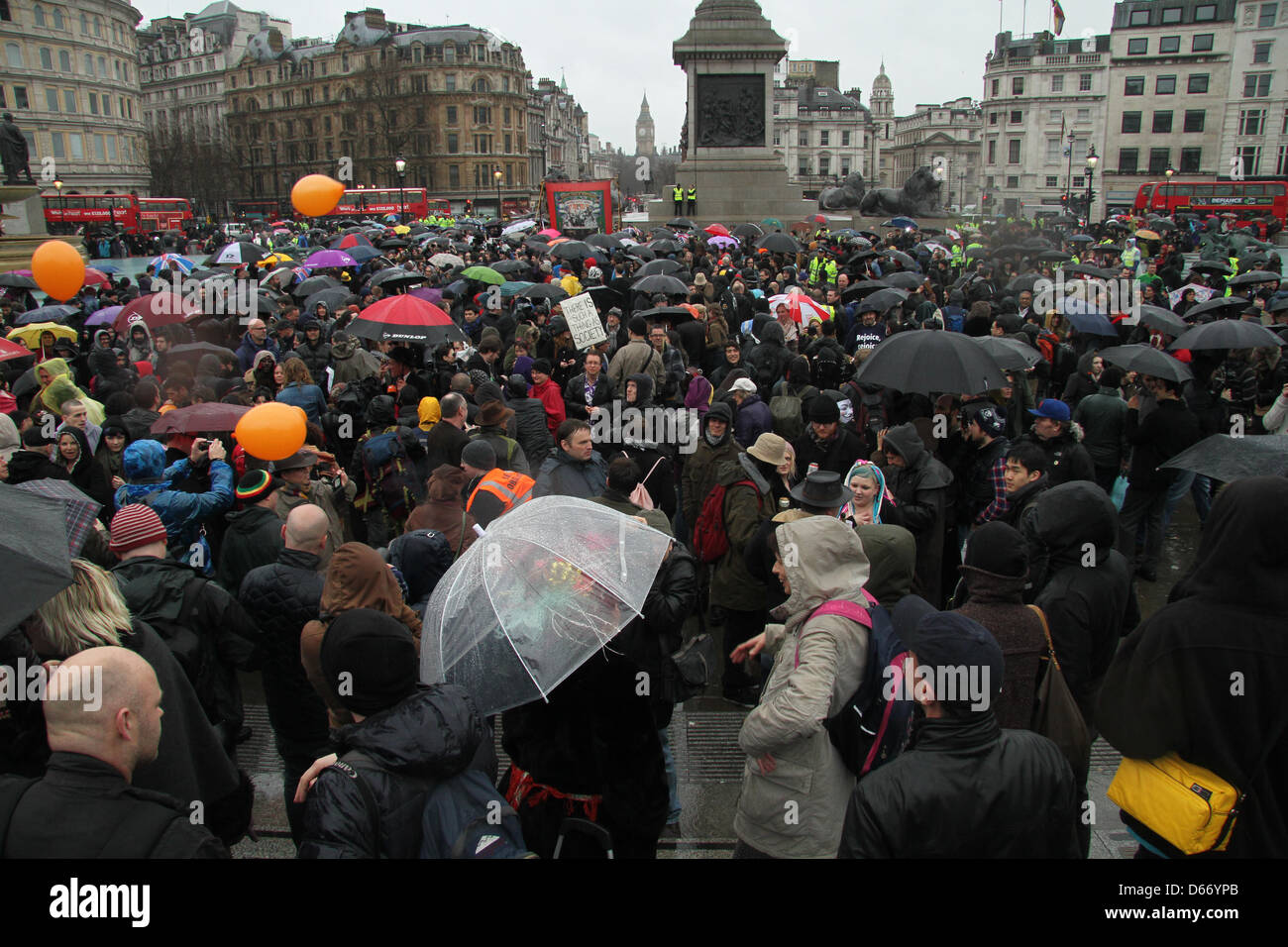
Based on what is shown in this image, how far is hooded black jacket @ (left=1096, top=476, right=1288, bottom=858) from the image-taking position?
260cm

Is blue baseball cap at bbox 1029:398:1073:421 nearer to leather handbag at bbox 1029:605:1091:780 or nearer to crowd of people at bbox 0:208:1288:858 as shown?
crowd of people at bbox 0:208:1288:858

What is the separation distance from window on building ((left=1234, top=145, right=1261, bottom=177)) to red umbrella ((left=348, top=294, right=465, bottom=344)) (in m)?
84.3

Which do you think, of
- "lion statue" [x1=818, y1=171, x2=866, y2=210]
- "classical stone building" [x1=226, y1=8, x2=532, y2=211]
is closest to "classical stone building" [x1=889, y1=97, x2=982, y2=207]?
"classical stone building" [x1=226, y1=8, x2=532, y2=211]

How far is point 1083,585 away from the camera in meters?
3.67

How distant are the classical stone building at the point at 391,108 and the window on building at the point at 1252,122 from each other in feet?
223

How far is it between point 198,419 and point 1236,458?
6295mm

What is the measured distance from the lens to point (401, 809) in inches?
94.4

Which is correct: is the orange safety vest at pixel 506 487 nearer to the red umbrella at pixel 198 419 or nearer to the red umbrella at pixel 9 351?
the red umbrella at pixel 198 419

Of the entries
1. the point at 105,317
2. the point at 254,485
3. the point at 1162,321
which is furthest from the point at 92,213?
the point at 1162,321

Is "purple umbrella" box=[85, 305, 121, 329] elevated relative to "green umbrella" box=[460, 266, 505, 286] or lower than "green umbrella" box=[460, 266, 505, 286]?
lower

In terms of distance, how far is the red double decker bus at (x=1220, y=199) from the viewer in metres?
43.1

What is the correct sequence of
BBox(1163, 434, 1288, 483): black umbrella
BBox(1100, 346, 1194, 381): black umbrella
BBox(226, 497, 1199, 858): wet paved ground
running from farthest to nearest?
BBox(1100, 346, 1194, 381): black umbrella, BBox(226, 497, 1199, 858): wet paved ground, BBox(1163, 434, 1288, 483): black umbrella

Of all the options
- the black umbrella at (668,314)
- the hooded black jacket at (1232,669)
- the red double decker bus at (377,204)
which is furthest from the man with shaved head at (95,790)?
the red double decker bus at (377,204)

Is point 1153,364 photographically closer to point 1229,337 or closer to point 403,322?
point 1229,337
